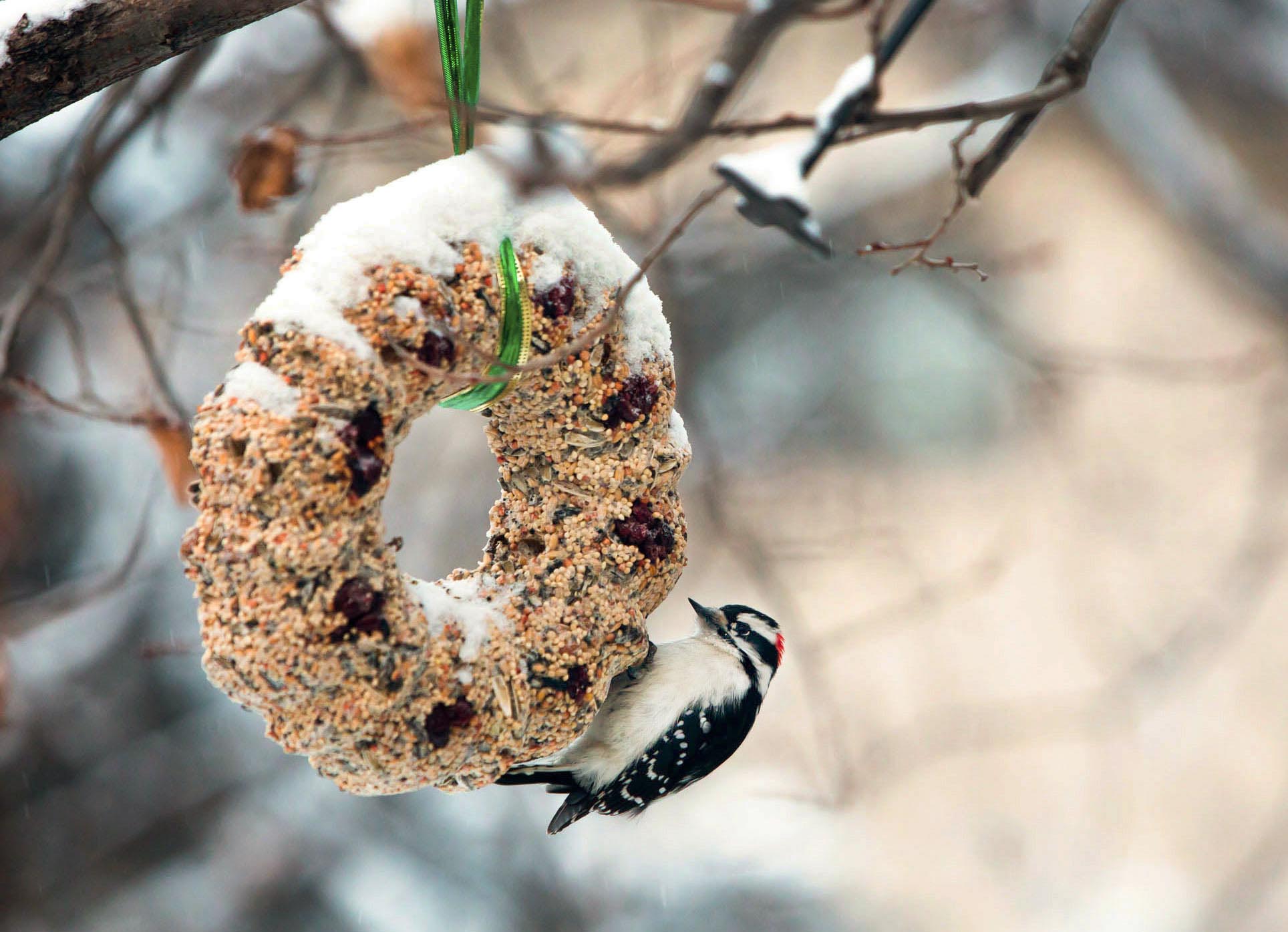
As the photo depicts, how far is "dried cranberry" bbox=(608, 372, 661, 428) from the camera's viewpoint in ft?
4.28

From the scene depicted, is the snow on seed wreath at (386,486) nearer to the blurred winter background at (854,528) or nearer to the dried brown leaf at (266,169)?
the dried brown leaf at (266,169)

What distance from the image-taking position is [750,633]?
1.67 metres

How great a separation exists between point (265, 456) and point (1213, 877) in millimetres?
4496

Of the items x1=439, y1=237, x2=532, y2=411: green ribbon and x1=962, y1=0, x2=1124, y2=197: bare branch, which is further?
x1=962, y1=0, x2=1124, y2=197: bare branch

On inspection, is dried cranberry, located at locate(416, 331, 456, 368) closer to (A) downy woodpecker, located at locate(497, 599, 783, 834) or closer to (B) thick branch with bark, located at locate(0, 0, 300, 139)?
(B) thick branch with bark, located at locate(0, 0, 300, 139)

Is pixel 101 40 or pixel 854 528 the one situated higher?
pixel 101 40

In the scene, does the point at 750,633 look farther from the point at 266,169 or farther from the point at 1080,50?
the point at 266,169

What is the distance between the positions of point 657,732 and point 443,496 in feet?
8.21

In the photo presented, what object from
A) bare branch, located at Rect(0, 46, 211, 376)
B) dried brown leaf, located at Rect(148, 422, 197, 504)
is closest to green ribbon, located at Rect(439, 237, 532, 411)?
dried brown leaf, located at Rect(148, 422, 197, 504)

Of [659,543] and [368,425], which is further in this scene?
[659,543]

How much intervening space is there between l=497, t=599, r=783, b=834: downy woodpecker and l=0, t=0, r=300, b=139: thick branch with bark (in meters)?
0.95

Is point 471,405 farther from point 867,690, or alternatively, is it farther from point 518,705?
point 867,690

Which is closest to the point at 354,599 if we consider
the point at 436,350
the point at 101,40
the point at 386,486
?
the point at 386,486

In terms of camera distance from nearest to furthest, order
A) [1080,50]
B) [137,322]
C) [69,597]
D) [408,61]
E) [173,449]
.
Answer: [1080,50] < [408,61] < [173,449] < [137,322] < [69,597]
